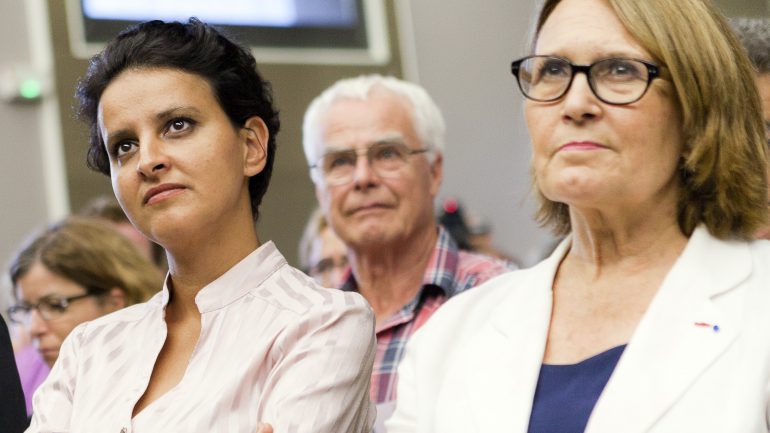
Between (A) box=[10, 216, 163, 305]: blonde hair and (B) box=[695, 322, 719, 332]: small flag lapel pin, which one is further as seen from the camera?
(A) box=[10, 216, 163, 305]: blonde hair

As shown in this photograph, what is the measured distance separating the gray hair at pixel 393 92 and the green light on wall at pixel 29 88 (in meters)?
3.54

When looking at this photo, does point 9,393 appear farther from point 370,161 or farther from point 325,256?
point 325,256

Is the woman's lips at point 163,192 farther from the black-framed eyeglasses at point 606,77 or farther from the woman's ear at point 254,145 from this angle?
the black-framed eyeglasses at point 606,77

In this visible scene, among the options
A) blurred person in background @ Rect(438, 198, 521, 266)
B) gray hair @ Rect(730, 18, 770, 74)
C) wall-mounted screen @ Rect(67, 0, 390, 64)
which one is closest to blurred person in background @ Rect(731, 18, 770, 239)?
gray hair @ Rect(730, 18, 770, 74)

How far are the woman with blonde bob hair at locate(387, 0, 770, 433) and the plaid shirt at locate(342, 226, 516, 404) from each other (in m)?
1.01

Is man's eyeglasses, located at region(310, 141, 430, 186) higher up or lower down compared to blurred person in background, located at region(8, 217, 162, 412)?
higher up

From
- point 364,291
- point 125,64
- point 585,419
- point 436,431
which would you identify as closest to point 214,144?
point 125,64

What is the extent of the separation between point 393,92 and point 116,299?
41.5 inches

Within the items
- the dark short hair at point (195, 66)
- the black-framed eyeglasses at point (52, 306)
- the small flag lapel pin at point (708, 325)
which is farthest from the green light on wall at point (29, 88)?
the small flag lapel pin at point (708, 325)

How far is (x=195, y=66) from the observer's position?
A: 7.34 feet

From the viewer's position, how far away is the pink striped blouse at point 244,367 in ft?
6.59

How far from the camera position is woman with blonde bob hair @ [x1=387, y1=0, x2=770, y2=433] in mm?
1861

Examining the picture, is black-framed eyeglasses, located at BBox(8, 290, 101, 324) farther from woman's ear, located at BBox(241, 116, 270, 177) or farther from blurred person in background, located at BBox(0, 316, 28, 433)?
woman's ear, located at BBox(241, 116, 270, 177)

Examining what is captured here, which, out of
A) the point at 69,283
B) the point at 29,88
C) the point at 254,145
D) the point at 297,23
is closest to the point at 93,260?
the point at 69,283
